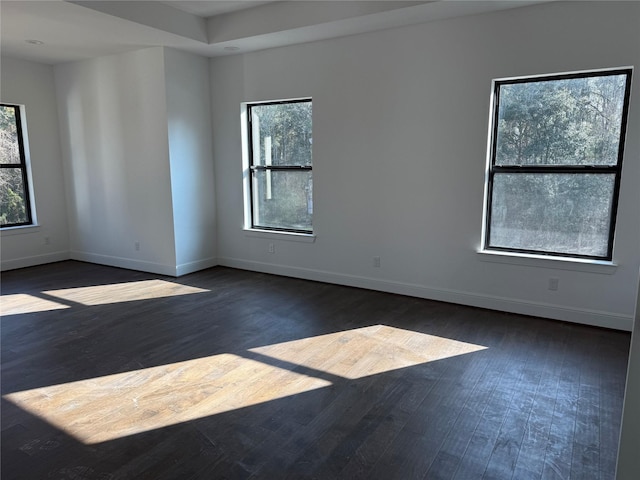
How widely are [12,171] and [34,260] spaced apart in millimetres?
1219

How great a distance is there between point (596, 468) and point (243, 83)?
15.9ft

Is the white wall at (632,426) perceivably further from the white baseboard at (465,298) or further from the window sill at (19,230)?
the window sill at (19,230)

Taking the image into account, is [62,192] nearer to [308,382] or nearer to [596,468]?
[308,382]

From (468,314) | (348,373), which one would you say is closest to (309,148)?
(468,314)

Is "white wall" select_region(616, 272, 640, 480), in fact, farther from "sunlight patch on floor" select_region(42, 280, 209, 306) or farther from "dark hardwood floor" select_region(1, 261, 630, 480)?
"sunlight patch on floor" select_region(42, 280, 209, 306)

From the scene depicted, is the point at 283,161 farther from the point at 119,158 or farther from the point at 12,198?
the point at 12,198

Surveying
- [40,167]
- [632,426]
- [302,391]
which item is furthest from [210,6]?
[632,426]

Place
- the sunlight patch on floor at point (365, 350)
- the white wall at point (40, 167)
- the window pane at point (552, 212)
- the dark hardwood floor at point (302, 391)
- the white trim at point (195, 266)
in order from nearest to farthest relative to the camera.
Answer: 1. the dark hardwood floor at point (302, 391)
2. the sunlight patch on floor at point (365, 350)
3. the window pane at point (552, 212)
4. the white trim at point (195, 266)
5. the white wall at point (40, 167)

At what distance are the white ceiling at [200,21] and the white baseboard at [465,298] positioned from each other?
8.31 feet

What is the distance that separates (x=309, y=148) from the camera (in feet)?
16.1

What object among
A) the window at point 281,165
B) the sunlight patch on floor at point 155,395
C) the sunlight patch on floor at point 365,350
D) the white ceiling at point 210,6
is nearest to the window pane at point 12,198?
the window at point 281,165

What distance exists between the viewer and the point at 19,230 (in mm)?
5660

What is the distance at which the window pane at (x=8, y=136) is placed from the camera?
18.0 ft

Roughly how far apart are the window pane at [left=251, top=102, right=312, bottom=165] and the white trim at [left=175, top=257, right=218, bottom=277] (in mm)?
1435
